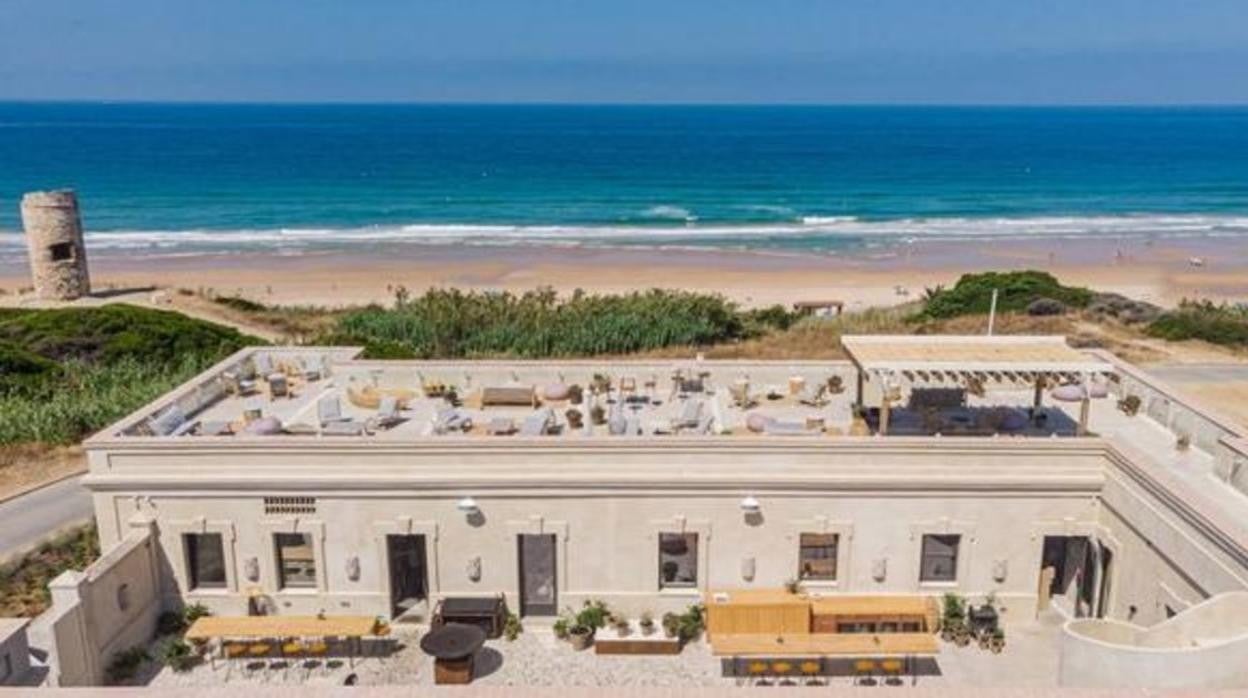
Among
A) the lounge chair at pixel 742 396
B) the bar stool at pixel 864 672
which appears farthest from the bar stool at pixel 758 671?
the lounge chair at pixel 742 396

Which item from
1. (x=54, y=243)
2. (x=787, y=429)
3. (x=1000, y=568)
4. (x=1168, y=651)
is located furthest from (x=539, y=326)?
(x=54, y=243)

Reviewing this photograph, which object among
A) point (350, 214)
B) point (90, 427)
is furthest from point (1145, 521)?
point (350, 214)

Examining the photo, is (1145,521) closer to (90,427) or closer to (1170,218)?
(90,427)

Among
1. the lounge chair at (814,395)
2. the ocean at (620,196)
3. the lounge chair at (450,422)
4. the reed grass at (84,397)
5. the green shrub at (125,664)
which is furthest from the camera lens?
the ocean at (620,196)

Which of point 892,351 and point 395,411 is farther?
point 395,411

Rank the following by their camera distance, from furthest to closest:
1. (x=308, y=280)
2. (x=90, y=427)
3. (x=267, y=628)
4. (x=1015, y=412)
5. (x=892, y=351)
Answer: (x=308, y=280)
(x=90, y=427)
(x=1015, y=412)
(x=892, y=351)
(x=267, y=628)

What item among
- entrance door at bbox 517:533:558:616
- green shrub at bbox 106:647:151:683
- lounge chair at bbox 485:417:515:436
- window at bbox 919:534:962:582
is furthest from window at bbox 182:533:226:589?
window at bbox 919:534:962:582

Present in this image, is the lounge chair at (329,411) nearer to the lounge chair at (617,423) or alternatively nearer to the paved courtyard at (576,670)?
the paved courtyard at (576,670)
